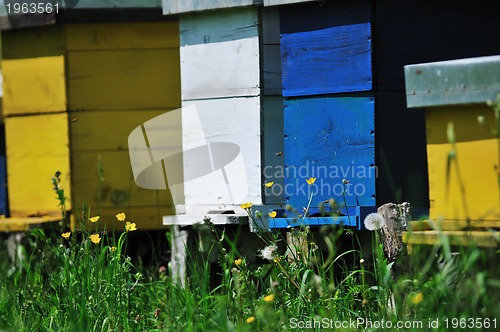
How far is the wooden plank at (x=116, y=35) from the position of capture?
544 centimetres

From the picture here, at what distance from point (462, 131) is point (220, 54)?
78.1 inches

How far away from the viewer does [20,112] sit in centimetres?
566

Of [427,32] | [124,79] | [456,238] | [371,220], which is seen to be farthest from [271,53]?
[456,238]

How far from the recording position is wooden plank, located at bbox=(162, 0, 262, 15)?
4.51m

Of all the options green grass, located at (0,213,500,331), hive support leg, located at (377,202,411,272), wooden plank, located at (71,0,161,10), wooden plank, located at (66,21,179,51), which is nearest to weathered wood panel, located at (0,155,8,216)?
wooden plank, located at (66,21,179,51)

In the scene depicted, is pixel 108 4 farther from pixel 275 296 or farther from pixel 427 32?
pixel 275 296

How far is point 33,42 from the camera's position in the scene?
5531 mm

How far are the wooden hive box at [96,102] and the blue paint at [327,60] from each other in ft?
4.51

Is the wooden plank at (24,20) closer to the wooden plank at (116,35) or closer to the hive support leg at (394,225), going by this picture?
the wooden plank at (116,35)

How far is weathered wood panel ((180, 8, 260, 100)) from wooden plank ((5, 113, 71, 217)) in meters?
1.08

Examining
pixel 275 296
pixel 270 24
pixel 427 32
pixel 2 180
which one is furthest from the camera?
pixel 2 180

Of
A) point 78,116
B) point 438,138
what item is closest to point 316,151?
point 438,138

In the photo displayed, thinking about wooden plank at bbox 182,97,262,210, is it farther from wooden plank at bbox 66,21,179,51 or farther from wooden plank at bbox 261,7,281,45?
wooden plank at bbox 66,21,179,51

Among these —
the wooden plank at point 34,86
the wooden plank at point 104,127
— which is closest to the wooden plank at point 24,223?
the wooden plank at point 104,127
